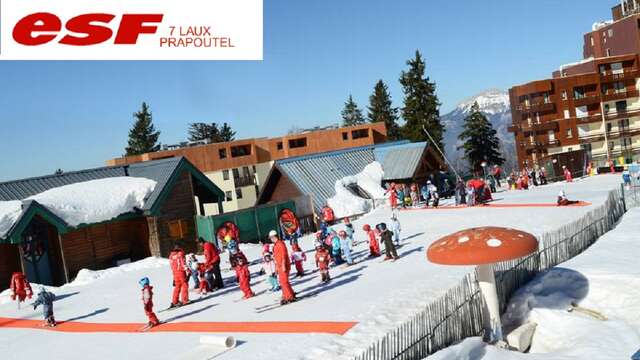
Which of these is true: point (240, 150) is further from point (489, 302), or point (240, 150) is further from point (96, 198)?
point (489, 302)

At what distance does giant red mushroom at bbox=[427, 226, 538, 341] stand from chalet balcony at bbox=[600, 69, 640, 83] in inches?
2581

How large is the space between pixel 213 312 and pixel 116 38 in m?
10.6

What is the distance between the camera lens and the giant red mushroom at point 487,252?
12.5m

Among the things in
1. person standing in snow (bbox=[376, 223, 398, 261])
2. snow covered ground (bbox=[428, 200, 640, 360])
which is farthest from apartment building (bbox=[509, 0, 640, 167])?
snow covered ground (bbox=[428, 200, 640, 360])

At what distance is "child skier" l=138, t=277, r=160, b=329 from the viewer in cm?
1510

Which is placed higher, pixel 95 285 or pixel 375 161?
pixel 375 161

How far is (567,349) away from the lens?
12742mm

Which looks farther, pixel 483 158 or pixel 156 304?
pixel 483 158

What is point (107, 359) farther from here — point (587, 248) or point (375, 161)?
point (375, 161)

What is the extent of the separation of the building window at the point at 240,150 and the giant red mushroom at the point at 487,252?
52.9 meters

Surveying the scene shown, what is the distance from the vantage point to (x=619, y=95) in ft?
231

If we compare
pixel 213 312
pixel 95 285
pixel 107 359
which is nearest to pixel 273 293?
pixel 213 312

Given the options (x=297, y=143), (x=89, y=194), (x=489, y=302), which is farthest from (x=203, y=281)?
(x=297, y=143)

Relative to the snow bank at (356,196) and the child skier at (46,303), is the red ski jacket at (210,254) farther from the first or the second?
the snow bank at (356,196)
